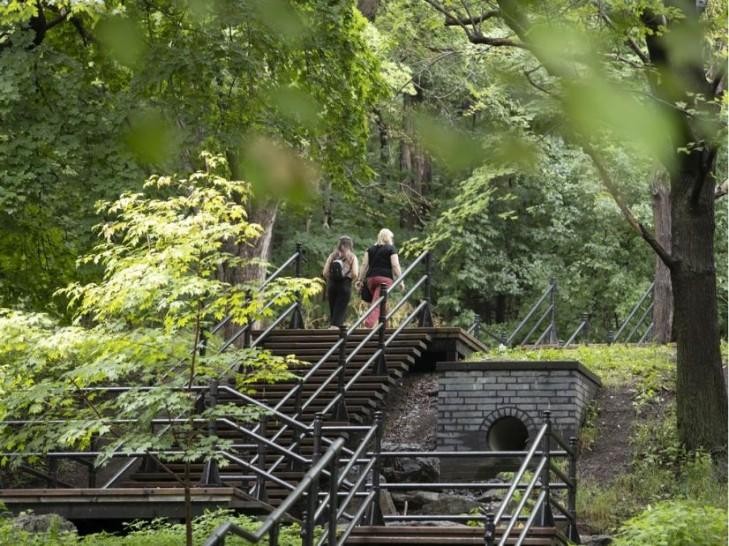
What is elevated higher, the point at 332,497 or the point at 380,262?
the point at 380,262

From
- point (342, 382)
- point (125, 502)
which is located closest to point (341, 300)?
point (342, 382)

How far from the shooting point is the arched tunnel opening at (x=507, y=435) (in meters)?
18.8

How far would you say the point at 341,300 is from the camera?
66.6 feet

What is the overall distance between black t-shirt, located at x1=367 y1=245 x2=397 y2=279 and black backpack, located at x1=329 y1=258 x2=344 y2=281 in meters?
0.48

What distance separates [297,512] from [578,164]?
20019 millimetres

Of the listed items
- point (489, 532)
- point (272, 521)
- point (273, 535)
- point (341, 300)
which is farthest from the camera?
point (341, 300)

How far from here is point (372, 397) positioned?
58.5 ft

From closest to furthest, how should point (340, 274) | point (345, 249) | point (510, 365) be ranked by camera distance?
point (510, 365) < point (345, 249) < point (340, 274)

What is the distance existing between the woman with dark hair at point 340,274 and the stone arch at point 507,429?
2491 mm

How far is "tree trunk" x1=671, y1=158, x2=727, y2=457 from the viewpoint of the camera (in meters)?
16.9

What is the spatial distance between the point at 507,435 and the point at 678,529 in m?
8.07

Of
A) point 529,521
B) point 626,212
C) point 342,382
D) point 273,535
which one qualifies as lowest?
point 273,535

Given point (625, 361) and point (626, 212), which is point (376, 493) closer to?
point (626, 212)

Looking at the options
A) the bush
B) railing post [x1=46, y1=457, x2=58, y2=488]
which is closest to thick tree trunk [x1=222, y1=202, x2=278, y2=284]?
railing post [x1=46, y1=457, x2=58, y2=488]
